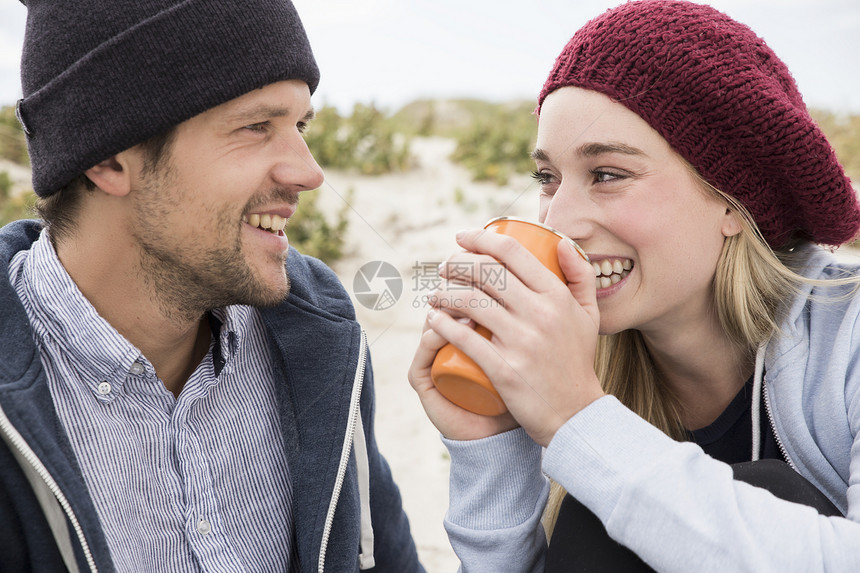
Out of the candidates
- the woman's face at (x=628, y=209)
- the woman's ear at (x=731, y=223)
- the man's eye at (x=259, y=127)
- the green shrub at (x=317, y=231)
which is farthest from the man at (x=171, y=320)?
the green shrub at (x=317, y=231)

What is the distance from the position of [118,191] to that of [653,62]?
1.66m

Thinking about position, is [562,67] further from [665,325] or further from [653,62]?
[665,325]

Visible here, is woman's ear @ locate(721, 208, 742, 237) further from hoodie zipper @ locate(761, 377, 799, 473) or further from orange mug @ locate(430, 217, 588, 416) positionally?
orange mug @ locate(430, 217, 588, 416)

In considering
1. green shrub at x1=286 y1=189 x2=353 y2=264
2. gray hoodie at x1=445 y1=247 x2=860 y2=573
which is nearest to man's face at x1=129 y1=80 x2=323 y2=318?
gray hoodie at x1=445 y1=247 x2=860 y2=573

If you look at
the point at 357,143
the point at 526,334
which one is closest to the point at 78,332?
the point at 526,334

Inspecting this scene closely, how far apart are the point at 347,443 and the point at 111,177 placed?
1.11 m

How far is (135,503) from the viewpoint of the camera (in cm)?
195

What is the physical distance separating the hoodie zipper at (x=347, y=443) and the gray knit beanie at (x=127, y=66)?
96 centimetres

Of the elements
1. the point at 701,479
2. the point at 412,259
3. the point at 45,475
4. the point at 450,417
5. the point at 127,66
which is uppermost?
the point at 127,66

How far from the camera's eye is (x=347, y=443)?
2244 mm

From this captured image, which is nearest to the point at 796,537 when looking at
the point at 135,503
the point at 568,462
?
the point at 568,462

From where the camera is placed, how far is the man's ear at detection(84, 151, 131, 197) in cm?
207

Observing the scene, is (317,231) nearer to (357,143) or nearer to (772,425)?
(357,143)

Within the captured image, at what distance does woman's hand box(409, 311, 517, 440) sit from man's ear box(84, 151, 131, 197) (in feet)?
3.35
